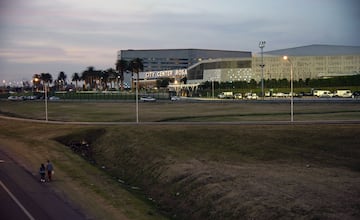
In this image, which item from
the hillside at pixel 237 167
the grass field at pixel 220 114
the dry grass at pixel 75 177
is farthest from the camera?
the grass field at pixel 220 114

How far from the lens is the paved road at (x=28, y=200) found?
75.0 ft

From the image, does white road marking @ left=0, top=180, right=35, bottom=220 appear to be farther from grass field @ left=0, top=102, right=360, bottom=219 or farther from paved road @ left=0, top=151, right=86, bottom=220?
grass field @ left=0, top=102, right=360, bottom=219

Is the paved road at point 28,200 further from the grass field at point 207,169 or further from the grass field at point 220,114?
the grass field at point 220,114

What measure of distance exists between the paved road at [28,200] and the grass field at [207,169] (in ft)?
3.65

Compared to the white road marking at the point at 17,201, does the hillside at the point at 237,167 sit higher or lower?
higher

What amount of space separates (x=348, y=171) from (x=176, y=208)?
443 inches

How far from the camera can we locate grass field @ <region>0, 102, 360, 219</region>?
75.1 ft

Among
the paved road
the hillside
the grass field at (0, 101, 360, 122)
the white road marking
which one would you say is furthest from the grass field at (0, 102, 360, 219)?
the grass field at (0, 101, 360, 122)

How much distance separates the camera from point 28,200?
2569 centimetres

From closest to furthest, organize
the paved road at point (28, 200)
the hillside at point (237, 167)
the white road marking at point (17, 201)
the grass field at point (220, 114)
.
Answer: the hillside at point (237, 167), the white road marking at point (17, 201), the paved road at point (28, 200), the grass field at point (220, 114)

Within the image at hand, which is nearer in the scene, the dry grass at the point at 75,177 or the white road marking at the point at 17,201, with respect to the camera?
the white road marking at the point at 17,201

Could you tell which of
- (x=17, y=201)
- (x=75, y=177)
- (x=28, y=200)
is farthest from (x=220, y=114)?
(x=17, y=201)

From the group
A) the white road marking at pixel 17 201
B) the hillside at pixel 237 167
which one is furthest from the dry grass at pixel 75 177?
the white road marking at pixel 17 201

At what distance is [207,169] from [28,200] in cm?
1155
